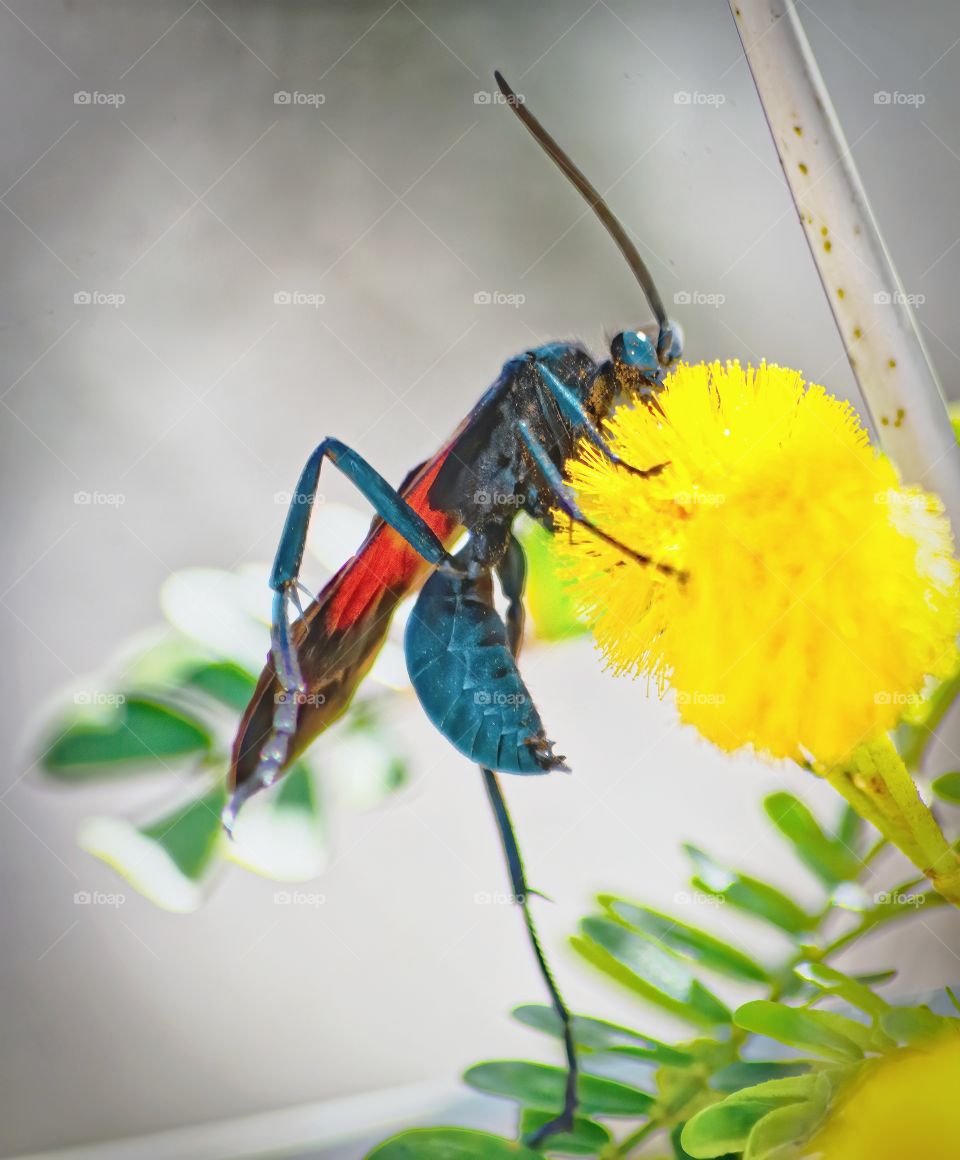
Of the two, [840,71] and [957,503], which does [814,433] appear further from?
[840,71]

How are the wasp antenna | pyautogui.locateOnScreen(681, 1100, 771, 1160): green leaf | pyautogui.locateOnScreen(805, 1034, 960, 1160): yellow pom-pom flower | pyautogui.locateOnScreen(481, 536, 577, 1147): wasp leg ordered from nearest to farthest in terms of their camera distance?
1. pyautogui.locateOnScreen(805, 1034, 960, 1160): yellow pom-pom flower
2. pyautogui.locateOnScreen(681, 1100, 771, 1160): green leaf
3. pyautogui.locateOnScreen(481, 536, 577, 1147): wasp leg
4. the wasp antenna

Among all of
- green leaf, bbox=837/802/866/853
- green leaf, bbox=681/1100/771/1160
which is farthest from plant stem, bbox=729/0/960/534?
green leaf, bbox=681/1100/771/1160

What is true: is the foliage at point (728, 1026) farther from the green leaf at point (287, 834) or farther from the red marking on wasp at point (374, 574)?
the red marking on wasp at point (374, 574)

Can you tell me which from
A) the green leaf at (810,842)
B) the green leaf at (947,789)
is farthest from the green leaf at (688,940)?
the green leaf at (947,789)

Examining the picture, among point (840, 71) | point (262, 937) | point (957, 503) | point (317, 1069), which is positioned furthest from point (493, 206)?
point (317, 1069)

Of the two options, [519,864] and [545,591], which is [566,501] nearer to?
[545,591]

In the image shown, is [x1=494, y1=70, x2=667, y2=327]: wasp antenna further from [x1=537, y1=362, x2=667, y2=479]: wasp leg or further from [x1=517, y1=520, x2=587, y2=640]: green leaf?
[x1=517, y1=520, x2=587, y2=640]: green leaf
